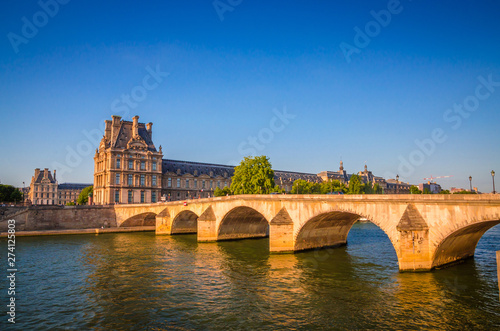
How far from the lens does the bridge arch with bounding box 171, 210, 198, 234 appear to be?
66512 mm

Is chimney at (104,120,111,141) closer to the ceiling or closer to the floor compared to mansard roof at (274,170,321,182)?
closer to the ceiling

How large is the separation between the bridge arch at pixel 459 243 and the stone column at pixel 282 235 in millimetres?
15609

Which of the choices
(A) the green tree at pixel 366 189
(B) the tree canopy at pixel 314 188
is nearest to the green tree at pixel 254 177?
(B) the tree canopy at pixel 314 188

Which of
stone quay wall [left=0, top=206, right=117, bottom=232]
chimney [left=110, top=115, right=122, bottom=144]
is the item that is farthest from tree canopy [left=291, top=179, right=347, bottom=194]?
chimney [left=110, top=115, right=122, bottom=144]

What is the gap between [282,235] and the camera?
4219 cm

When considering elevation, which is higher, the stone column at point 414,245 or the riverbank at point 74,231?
the stone column at point 414,245

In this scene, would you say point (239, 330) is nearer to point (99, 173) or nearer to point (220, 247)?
point (220, 247)

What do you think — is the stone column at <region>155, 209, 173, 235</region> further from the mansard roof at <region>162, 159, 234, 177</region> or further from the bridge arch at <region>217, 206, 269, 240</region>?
the mansard roof at <region>162, 159, 234, 177</region>

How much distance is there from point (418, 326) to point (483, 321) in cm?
377

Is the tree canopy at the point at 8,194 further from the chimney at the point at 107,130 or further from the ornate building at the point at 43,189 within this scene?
the ornate building at the point at 43,189

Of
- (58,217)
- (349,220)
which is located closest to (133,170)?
(58,217)

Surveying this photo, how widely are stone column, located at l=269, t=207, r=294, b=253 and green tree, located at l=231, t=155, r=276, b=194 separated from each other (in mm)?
36895

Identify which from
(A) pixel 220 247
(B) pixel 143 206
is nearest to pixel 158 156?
(B) pixel 143 206

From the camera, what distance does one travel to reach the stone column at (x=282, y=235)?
42.0 metres
